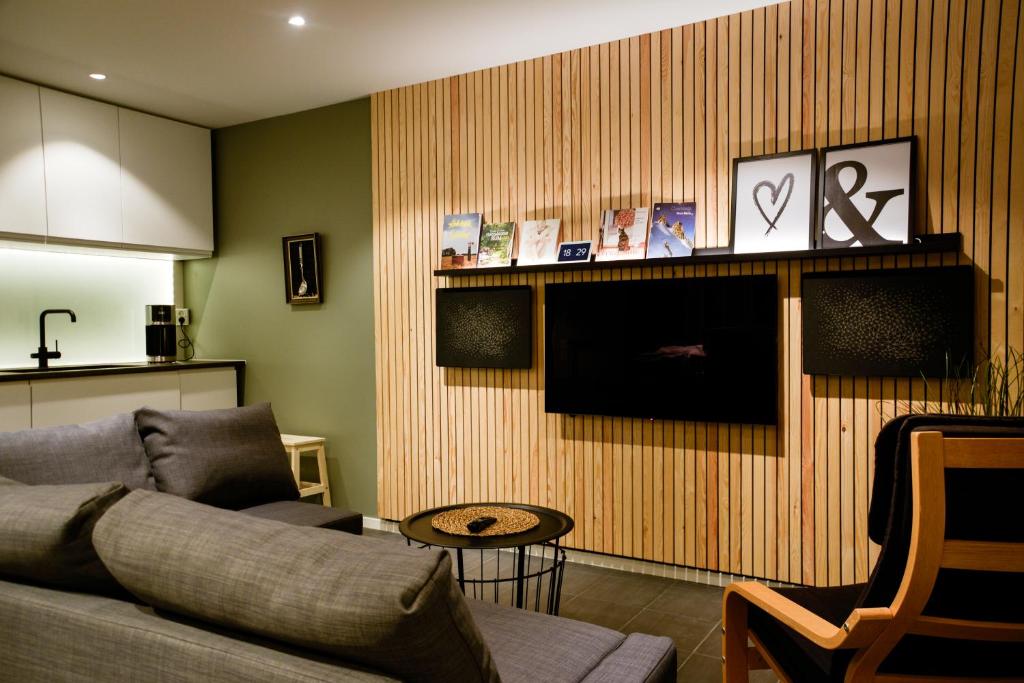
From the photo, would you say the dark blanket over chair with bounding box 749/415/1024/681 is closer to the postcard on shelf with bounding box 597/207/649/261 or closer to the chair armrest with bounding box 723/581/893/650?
the chair armrest with bounding box 723/581/893/650

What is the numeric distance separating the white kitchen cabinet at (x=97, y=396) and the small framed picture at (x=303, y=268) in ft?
3.21

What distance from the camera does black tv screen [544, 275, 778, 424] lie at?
133 inches

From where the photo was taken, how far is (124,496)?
1.50 m

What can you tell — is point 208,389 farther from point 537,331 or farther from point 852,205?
point 852,205

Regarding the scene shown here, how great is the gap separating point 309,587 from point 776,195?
115 inches

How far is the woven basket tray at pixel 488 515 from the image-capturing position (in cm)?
245

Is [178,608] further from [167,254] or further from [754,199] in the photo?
[167,254]

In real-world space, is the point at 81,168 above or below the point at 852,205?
above

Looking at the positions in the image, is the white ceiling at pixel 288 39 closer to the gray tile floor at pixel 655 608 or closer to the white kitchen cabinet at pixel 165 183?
the white kitchen cabinet at pixel 165 183

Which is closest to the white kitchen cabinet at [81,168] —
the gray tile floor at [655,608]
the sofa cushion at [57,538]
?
the gray tile floor at [655,608]

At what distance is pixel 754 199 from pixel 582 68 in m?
1.22

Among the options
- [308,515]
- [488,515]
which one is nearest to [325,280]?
[308,515]

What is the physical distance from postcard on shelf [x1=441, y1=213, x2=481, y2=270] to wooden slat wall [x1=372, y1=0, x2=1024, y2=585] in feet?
0.35

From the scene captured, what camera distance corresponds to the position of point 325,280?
4.88 metres
